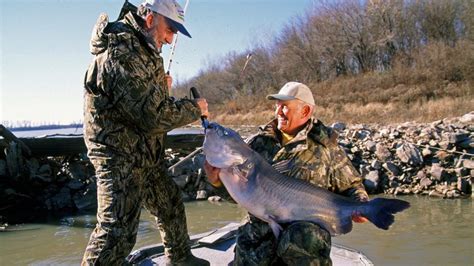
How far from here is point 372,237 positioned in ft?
26.1

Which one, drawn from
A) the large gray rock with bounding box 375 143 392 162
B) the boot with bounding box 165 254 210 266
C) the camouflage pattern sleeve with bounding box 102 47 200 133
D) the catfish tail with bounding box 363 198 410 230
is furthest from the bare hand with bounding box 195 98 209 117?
the large gray rock with bounding box 375 143 392 162

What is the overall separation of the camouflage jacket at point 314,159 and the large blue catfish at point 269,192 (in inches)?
11.1

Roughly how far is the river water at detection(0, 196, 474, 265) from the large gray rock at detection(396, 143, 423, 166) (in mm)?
1899

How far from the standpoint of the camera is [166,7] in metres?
4.03

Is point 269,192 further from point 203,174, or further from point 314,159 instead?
point 203,174

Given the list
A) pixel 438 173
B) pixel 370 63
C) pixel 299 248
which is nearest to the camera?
pixel 299 248

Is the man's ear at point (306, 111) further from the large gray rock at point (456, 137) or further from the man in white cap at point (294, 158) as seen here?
the large gray rock at point (456, 137)

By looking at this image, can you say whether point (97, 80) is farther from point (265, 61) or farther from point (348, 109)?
point (265, 61)

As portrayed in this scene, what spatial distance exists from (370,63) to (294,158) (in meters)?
42.7

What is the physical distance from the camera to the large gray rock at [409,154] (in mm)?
13053

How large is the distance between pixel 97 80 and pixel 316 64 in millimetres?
43719

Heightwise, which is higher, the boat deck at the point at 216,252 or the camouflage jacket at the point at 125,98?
the camouflage jacket at the point at 125,98

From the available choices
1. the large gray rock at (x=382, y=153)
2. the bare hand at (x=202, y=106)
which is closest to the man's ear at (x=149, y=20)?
the bare hand at (x=202, y=106)

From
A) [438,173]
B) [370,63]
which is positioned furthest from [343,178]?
[370,63]
